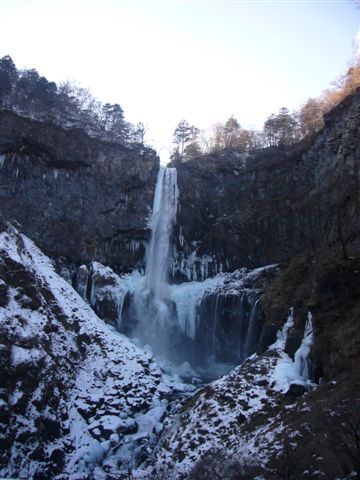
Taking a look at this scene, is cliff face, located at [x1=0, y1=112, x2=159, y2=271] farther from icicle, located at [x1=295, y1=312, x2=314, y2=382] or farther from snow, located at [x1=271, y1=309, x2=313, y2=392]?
icicle, located at [x1=295, y1=312, x2=314, y2=382]

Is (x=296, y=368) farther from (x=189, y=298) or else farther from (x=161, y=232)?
(x=161, y=232)

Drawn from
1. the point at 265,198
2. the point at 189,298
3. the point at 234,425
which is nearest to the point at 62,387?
the point at 234,425

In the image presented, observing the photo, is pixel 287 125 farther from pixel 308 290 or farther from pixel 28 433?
pixel 28 433

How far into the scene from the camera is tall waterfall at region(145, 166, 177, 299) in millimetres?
34344

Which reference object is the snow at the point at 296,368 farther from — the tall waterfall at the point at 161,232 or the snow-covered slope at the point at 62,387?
the tall waterfall at the point at 161,232

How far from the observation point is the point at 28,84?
44.2 metres

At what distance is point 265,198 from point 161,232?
1013 cm

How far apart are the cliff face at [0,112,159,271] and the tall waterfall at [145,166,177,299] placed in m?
0.76

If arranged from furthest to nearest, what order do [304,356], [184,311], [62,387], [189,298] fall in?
[189,298] → [184,311] → [62,387] → [304,356]

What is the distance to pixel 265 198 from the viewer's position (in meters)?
36.4

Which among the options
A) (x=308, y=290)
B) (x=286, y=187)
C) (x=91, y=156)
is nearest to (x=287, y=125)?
(x=286, y=187)

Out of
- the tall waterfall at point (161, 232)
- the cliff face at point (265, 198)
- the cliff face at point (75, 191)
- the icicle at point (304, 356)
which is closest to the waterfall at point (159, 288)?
the tall waterfall at point (161, 232)

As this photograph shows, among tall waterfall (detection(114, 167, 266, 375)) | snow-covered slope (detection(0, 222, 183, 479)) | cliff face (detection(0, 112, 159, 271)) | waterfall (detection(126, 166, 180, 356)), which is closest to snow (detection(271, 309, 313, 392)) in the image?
snow-covered slope (detection(0, 222, 183, 479))

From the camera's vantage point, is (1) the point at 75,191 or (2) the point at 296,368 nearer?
(2) the point at 296,368
